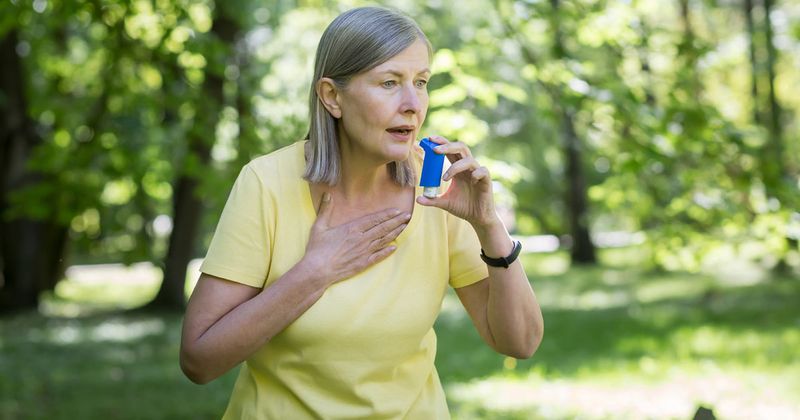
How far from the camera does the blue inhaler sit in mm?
2424

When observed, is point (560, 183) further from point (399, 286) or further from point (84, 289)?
point (399, 286)

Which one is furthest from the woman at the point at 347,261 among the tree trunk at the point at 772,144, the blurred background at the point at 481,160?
the tree trunk at the point at 772,144

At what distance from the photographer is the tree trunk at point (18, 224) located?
1501 cm

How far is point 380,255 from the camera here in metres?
2.47

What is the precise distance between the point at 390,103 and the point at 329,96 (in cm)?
19

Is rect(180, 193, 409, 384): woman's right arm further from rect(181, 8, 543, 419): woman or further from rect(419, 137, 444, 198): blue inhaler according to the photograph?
rect(419, 137, 444, 198): blue inhaler

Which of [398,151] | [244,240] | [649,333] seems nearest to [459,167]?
[398,151]

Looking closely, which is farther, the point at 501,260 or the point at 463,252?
the point at 463,252

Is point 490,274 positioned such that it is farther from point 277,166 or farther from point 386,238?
point 277,166

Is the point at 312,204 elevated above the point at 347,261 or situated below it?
above

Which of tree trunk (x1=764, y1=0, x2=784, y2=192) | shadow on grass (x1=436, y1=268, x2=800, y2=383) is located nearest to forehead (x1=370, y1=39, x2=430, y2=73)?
shadow on grass (x1=436, y1=268, x2=800, y2=383)

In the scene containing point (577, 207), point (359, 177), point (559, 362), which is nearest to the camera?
point (359, 177)

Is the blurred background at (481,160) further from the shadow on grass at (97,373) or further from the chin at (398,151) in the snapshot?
the chin at (398,151)

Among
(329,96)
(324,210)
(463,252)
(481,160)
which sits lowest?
(481,160)
